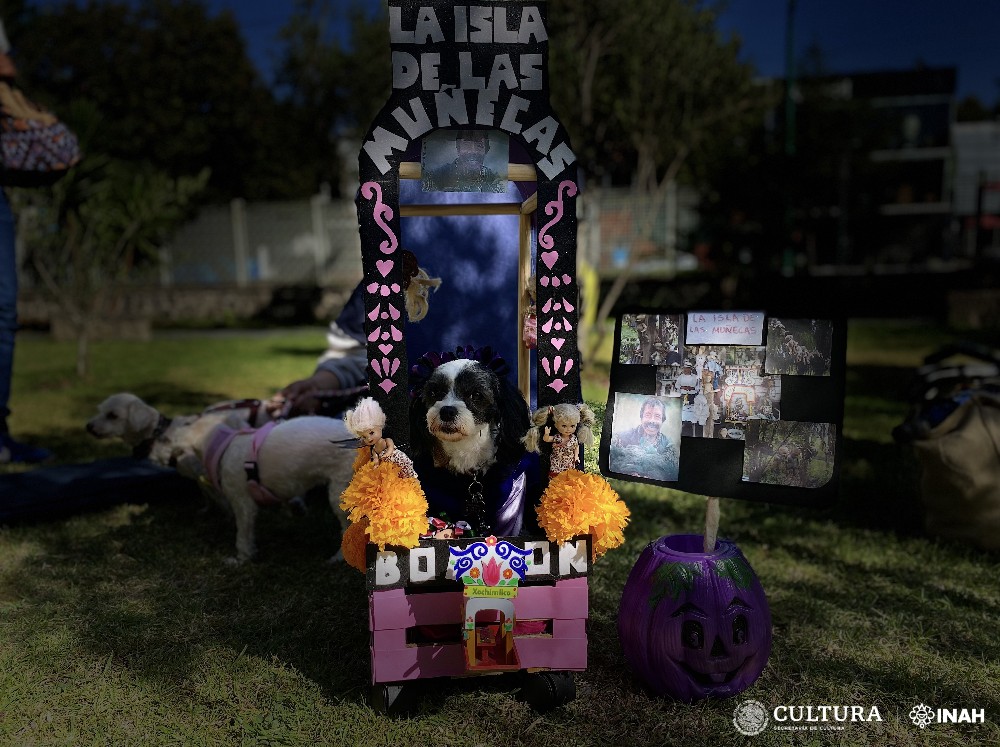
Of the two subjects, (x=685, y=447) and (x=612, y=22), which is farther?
(x=612, y=22)

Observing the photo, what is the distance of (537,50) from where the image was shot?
8.50 ft

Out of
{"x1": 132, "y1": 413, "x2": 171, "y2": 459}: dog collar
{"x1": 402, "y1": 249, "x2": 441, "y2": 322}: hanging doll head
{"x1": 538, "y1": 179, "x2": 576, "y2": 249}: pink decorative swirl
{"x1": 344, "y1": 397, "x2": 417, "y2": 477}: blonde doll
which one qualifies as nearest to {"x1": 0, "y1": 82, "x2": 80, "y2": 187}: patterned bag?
{"x1": 132, "y1": 413, "x2": 171, "y2": 459}: dog collar

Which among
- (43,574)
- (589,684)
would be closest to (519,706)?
(589,684)

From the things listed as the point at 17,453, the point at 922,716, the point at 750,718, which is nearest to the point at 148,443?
the point at 17,453

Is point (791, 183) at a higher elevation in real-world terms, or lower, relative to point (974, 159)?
lower

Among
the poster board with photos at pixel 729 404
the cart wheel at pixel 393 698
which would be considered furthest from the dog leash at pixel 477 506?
the cart wheel at pixel 393 698

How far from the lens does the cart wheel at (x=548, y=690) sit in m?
2.64

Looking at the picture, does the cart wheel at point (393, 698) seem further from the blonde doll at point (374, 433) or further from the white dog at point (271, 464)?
the white dog at point (271, 464)

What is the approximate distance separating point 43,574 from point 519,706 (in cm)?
256

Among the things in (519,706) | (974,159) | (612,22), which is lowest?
(519,706)

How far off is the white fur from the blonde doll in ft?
0.46

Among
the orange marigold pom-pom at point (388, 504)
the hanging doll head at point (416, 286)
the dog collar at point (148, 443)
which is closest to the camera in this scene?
the orange marigold pom-pom at point (388, 504)

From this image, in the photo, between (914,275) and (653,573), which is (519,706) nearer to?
(653,573)

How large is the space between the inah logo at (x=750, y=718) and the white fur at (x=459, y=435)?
1194 mm
